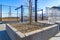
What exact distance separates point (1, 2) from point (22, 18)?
307 centimetres

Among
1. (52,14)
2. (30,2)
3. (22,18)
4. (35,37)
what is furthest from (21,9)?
(35,37)

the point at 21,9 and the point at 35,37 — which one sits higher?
the point at 21,9

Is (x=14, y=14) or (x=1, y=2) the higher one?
(x=1, y=2)

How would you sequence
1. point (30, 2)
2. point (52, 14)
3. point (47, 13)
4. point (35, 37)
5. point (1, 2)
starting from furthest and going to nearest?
point (47, 13) → point (52, 14) → point (1, 2) → point (30, 2) → point (35, 37)

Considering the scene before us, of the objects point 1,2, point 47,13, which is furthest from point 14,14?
point 47,13

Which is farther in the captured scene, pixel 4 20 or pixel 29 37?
pixel 4 20

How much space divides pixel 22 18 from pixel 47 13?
435cm

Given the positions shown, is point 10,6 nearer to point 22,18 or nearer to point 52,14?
point 22,18

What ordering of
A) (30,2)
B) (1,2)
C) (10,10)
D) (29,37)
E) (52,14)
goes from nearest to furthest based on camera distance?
1. (29,37)
2. (30,2)
3. (1,2)
4. (10,10)
5. (52,14)

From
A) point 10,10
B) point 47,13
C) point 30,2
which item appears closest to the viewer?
point 30,2

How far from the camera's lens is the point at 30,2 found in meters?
7.15

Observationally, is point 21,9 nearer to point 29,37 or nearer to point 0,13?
point 0,13

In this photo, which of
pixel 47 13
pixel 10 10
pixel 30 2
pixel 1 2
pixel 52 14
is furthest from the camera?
pixel 47 13

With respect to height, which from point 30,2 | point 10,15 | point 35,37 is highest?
point 30,2
